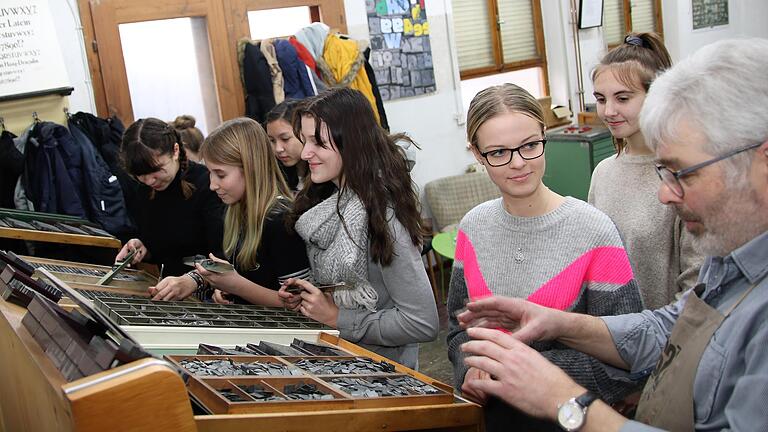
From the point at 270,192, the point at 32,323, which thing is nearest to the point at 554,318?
the point at 32,323

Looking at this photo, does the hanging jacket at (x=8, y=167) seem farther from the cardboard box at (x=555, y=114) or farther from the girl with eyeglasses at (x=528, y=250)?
the cardboard box at (x=555, y=114)

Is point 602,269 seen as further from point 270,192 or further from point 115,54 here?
point 115,54

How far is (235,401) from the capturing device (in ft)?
4.88

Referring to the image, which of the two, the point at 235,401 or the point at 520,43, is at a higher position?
the point at 520,43

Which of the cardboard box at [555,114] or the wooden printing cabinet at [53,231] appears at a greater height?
the wooden printing cabinet at [53,231]

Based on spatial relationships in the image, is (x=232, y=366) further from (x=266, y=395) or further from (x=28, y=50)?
(x=28, y=50)

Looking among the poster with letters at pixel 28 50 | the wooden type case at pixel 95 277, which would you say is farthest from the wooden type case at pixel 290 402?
the poster with letters at pixel 28 50

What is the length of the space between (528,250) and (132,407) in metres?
1.14

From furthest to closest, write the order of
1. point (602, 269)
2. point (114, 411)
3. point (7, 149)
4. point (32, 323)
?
1. point (7, 149)
2. point (602, 269)
3. point (32, 323)
4. point (114, 411)

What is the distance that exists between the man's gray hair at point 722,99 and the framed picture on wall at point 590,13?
752cm

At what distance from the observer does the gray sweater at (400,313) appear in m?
2.47

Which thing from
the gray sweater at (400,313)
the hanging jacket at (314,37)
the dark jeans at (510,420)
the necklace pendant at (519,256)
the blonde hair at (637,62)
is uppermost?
the hanging jacket at (314,37)

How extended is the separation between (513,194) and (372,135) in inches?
26.8

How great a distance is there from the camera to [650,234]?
2.41 meters
